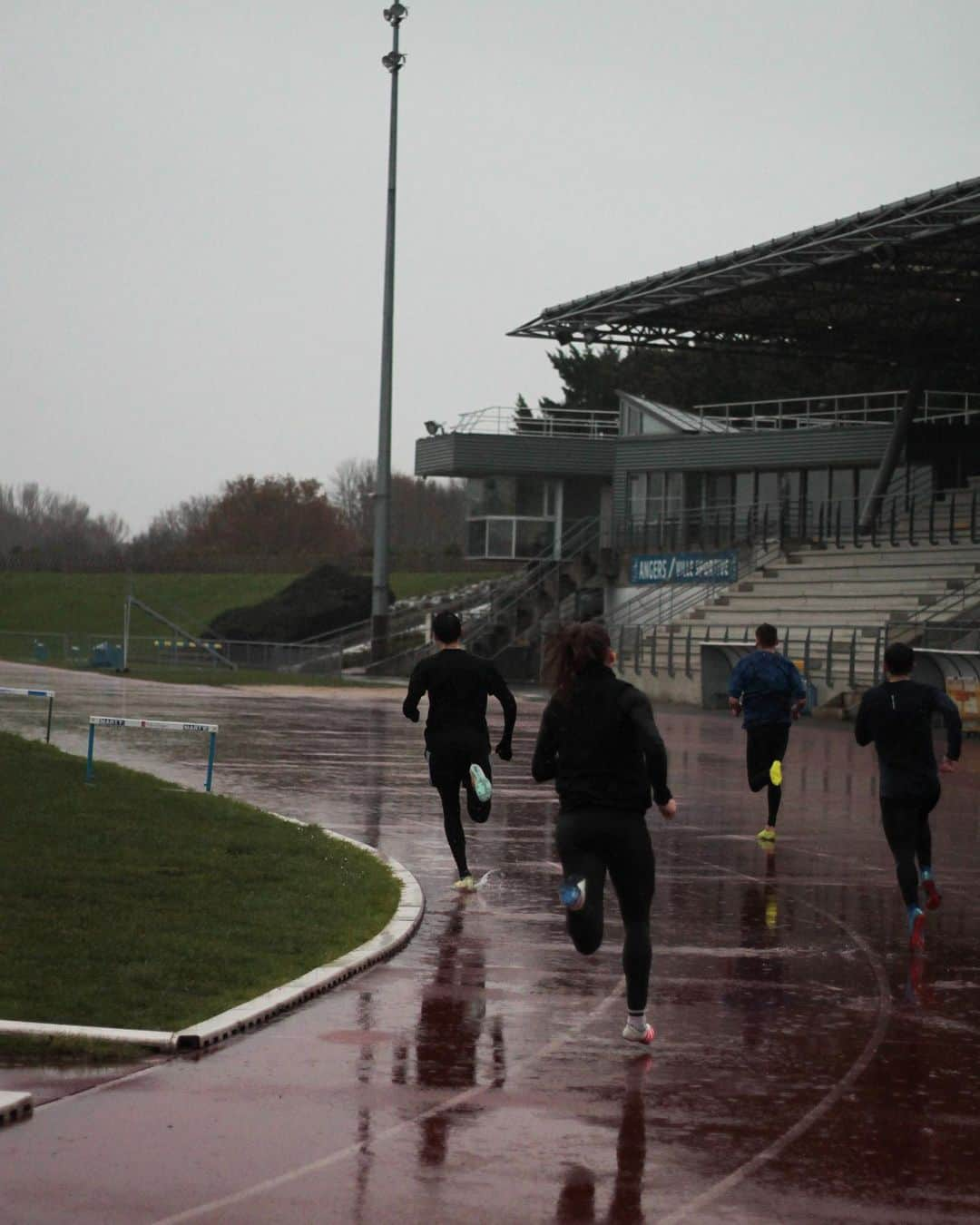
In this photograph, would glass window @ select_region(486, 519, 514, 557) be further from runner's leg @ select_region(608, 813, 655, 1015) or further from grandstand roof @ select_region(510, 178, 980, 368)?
runner's leg @ select_region(608, 813, 655, 1015)

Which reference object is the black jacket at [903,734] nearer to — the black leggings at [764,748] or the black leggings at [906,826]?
the black leggings at [906,826]

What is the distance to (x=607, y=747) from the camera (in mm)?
8195

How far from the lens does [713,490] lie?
2384 inches

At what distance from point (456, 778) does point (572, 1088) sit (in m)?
5.46

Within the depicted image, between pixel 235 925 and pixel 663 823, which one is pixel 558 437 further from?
pixel 235 925

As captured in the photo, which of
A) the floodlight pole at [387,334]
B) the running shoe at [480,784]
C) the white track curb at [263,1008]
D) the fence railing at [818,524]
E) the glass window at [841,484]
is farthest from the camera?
the glass window at [841,484]

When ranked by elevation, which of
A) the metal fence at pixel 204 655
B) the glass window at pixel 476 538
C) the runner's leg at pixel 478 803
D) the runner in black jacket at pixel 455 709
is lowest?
the metal fence at pixel 204 655

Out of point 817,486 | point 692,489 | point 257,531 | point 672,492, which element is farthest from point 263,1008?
point 257,531

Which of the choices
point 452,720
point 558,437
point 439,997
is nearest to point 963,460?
point 558,437

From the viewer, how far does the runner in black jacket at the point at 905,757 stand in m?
11.1

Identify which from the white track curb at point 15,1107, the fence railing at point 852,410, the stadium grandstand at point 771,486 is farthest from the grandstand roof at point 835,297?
the white track curb at point 15,1107

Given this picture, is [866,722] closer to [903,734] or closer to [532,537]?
[903,734]

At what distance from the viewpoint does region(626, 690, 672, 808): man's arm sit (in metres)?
8.09

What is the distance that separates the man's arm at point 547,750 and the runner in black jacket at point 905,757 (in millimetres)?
3279
